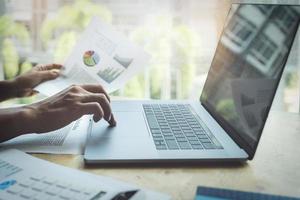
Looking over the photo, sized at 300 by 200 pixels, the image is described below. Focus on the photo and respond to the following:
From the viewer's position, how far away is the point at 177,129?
2.48 feet

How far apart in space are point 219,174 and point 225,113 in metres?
0.24

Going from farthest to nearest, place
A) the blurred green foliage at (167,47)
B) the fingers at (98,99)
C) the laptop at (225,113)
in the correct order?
the blurred green foliage at (167,47), the fingers at (98,99), the laptop at (225,113)

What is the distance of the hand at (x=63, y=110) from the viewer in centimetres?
70

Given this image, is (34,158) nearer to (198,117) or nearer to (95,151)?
(95,151)

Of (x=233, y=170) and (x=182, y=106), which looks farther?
(x=182, y=106)

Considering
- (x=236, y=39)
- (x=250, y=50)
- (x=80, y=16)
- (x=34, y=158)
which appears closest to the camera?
(x=34, y=158)

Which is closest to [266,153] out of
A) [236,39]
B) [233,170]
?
[233,170]

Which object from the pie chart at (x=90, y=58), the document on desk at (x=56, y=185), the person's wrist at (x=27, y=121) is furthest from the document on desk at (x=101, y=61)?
the document on desk at (x=56, y=185)

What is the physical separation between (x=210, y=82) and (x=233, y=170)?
1.33 ft

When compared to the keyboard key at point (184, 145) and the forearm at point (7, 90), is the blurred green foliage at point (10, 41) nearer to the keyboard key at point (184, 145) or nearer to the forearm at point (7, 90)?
the forearm at point (7, 90)

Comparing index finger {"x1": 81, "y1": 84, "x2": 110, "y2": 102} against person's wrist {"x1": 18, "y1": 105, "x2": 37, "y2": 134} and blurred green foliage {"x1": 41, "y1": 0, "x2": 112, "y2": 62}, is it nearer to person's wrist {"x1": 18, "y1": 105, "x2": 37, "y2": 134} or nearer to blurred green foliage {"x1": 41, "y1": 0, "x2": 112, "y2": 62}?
person's wrist {"x1": 18, "y1": 105, "x2": 37, "y2": 134}

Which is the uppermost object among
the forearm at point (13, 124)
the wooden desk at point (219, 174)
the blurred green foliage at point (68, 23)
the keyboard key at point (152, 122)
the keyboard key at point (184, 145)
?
the blurred green foliage at point (68, 23)

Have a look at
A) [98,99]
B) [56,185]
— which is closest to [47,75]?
[98,99]

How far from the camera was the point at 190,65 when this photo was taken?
1287mm
